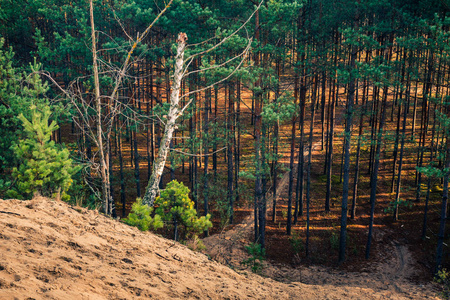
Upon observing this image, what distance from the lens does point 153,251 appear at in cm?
620

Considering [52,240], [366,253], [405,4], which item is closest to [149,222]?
[52,240]

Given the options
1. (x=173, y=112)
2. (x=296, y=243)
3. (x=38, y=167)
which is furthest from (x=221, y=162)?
(x=173, y=112)

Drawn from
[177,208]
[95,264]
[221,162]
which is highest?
[95,264]

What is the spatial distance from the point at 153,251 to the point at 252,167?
11.1 metres

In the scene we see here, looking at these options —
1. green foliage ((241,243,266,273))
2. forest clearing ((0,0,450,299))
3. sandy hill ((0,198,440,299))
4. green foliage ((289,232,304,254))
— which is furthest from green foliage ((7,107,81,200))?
green foliage ((289,232,304,254))

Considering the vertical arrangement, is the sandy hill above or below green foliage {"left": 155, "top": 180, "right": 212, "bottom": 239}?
above

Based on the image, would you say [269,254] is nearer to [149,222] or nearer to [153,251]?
[149,222]

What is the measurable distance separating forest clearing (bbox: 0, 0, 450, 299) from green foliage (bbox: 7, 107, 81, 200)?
54 mm

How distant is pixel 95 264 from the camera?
15.4 ft

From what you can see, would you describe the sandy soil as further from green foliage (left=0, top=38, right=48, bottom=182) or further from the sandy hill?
green foliage (left=0, top=38, right=48, bottom=182)

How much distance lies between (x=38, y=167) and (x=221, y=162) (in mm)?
24490

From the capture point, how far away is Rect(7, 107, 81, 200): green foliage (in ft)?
28.7

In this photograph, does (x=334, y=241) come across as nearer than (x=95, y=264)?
No

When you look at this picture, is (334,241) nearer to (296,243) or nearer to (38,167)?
(296,243)
